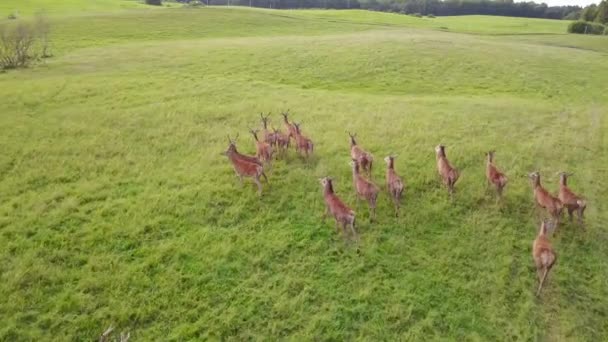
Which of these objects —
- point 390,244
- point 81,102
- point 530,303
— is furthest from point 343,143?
point 81,102

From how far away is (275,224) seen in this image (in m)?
12.6

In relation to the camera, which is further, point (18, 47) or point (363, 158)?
point (18, 47)

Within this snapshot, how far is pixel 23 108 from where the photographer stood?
70.0 ft

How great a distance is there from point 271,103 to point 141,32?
30447mm

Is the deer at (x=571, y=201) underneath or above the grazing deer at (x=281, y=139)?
underneath

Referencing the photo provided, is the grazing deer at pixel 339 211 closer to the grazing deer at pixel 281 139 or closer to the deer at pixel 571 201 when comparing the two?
the grazing deer at pixel 281 139

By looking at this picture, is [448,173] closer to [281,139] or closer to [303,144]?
[303,144]

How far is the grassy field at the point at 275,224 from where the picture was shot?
1009cm

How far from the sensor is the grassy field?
Answer: 1009 centimetres

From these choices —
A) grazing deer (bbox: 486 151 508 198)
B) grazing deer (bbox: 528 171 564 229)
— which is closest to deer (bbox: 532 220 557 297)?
grazing deer (bbox: 528 171 564 229)

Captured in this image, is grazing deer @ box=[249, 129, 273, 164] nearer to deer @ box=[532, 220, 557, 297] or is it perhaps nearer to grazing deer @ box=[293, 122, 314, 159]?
grazing deer @ box=[293, 122, 314, 159]

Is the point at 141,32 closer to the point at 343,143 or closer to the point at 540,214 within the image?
the point at 343,143

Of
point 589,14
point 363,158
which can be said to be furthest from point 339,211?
point 589,14

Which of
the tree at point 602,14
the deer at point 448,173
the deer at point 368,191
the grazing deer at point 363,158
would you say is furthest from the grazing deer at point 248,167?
the tree at point 602,14
